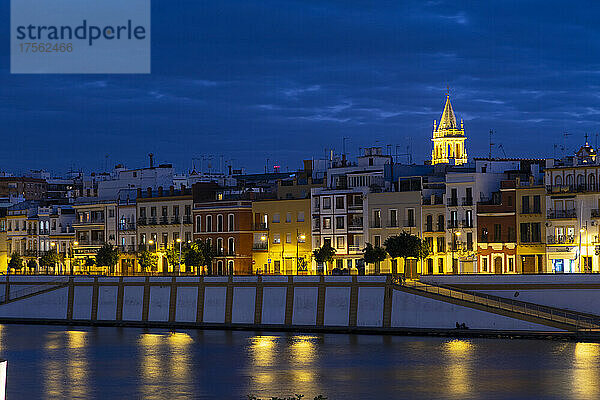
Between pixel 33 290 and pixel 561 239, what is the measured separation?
1287 inches

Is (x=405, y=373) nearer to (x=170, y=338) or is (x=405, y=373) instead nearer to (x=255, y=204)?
(x=170, y=338)

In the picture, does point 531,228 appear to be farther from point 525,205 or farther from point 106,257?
point 106,257

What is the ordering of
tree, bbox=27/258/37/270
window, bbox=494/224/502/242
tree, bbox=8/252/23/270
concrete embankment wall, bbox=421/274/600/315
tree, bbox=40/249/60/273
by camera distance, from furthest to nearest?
tree, bbox=8/252/23/270 → tree, bbox=27/258/37/270 → tree, bbox=40/249/60/273 → window, bbox=494/224/502/242 → concrete embankment wall, bbox=421/274/600/315

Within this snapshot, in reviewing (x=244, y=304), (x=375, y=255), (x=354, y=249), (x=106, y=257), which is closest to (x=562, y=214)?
(x=375, y=255)

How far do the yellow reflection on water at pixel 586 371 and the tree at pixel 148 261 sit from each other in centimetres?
3569

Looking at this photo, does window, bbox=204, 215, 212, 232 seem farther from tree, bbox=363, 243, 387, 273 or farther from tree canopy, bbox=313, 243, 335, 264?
tree, bbox=363, 243, 387, 273

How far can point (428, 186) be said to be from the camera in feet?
245

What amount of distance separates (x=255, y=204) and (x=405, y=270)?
51.5 ft

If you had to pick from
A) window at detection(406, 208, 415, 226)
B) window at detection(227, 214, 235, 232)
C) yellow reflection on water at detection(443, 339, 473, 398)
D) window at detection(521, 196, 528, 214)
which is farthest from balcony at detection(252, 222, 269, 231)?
yellow reflection on water at detection(443, 339, 473, 398)

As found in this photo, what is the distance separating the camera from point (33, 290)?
7675 cm

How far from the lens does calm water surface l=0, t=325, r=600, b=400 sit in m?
44.7

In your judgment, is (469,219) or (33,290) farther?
(33,290)

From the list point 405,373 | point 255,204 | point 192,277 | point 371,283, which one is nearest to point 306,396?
point 405,373

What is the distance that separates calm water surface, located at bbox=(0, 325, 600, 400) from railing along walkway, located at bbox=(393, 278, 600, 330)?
2.33 metres
